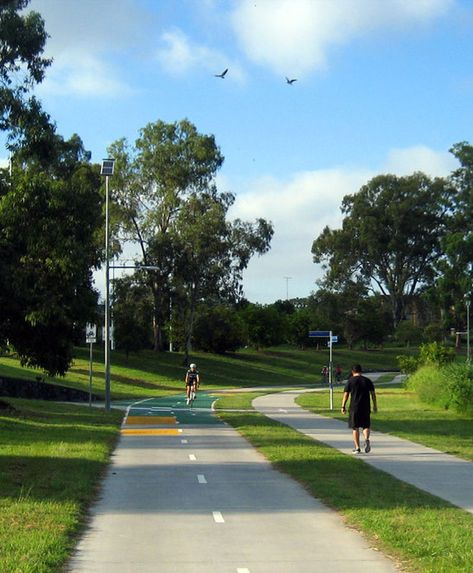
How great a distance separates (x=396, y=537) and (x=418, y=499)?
3090 mm

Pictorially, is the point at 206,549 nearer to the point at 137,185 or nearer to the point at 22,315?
the point at 22,315

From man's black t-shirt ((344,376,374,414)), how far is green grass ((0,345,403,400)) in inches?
1268

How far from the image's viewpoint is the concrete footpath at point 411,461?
13.9 m

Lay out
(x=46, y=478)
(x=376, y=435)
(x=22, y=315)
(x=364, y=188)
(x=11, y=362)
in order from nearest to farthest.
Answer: (x=46, y=478) → (x=376, y=435) → (x=22, y=315) → (x=11, y=362) → (x=364, y=188)

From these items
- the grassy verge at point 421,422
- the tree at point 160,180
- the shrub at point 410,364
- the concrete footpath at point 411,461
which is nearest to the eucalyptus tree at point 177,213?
the tree at point 160,180

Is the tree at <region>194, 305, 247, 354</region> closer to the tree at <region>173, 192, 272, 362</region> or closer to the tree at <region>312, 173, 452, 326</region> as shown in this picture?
the tree at <region>173, 192, 272, 362</region>

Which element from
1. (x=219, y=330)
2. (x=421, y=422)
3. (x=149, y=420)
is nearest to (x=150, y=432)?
(x=149, y=420)

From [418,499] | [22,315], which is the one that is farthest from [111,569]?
[22,315]

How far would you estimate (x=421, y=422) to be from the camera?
2986 centimetres

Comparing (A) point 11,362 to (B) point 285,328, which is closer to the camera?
(A) point 11,362

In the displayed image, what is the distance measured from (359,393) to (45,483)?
7.63m

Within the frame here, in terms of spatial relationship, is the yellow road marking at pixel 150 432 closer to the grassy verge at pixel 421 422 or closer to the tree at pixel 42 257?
the tree at pixel 42 257

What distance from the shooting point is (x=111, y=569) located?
8.45m

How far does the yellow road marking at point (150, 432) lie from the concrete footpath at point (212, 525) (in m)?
7.07
